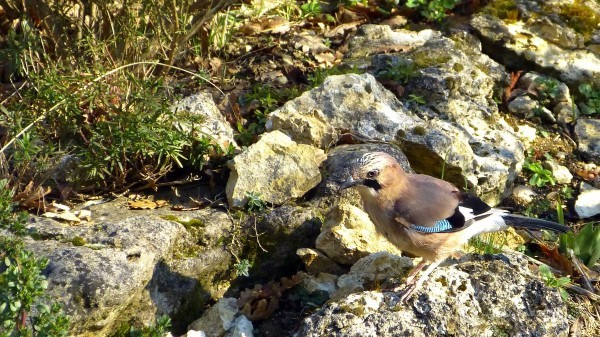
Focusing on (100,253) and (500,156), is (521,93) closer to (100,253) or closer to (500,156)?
(500,156)

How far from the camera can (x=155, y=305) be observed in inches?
206

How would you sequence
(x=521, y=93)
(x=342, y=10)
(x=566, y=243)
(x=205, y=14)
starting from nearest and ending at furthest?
(x=566, y=243) → (x=205, y=14) → (x=521, y=93) → (x=342, y=10)

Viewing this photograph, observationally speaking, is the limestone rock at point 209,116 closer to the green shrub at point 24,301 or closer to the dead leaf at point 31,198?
the dead leaf at point 31,198

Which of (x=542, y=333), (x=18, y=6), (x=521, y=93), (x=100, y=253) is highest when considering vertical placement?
(x=18, y=6)

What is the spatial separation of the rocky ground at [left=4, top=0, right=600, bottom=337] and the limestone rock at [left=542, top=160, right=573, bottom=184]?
12mm

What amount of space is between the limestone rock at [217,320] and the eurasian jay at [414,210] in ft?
3.68

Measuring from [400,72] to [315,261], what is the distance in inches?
94.4

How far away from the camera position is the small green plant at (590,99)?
794cm

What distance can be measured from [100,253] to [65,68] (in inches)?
64.2

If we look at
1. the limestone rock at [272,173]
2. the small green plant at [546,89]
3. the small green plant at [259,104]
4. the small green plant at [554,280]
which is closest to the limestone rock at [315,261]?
the limestone rock at [272,173]

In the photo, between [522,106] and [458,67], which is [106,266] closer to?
[458,67]

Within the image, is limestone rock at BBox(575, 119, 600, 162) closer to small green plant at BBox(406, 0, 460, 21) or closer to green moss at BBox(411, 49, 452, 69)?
green moss at BBox(411, 49, 452, 69)

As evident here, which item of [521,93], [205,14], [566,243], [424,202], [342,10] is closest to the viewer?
[424,202]

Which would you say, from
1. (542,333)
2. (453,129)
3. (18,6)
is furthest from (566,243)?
(18,6)
